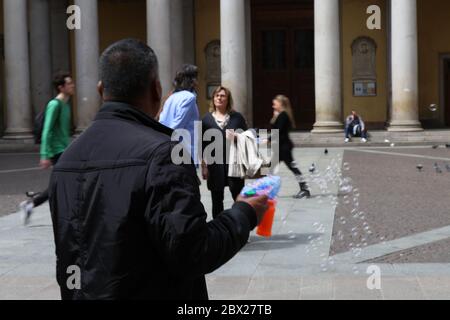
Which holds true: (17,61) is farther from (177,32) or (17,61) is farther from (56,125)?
(56,125)

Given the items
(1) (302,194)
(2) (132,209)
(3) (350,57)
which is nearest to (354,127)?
(3) (350,57)

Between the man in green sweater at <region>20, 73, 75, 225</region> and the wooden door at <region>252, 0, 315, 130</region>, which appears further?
the wooden door at <region>252, 0, 315, 130</region>

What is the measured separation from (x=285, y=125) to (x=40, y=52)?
1831 centimetres

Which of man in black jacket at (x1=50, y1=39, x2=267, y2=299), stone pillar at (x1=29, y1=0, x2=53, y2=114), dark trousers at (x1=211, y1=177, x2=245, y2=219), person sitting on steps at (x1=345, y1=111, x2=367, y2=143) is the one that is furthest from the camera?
stone pillar at (x1=29, y1=0, x2=53, y2=114)

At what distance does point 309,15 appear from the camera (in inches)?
1262

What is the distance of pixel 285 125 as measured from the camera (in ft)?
40.6

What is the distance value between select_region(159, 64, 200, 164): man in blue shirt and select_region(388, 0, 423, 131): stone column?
17.0 metres

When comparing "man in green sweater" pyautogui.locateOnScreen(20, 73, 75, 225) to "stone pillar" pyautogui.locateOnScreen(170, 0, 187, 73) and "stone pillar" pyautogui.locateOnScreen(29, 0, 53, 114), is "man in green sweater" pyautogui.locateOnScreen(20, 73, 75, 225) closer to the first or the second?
"stone pillar" pyautogui.locateOnScreen(170, 0, 187, 73)

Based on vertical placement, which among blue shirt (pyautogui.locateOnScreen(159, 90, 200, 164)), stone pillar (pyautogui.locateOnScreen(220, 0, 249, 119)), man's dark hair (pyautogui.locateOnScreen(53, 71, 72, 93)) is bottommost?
blue shirt (pyautogui.locateOnScreen(159, 90, 200, 164))

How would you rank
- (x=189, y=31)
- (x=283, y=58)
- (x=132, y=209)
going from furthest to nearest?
(x=283, y=58), (x=189, y=31), (x=132, y=209)

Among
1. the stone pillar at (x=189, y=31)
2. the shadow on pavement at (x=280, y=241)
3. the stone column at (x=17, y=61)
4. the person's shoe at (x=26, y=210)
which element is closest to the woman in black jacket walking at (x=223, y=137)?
the shadow on pavement at (x=280, y=241)

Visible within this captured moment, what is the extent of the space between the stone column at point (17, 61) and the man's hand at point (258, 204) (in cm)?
2457

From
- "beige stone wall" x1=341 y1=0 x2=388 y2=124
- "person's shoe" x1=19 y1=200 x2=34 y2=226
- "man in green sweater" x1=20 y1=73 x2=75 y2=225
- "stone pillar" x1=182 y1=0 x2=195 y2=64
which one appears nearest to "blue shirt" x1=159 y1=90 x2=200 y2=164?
"man in green sweater" x1=20 y1=73 x2=75 y2=225

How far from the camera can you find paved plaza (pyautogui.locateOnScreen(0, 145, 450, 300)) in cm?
676
